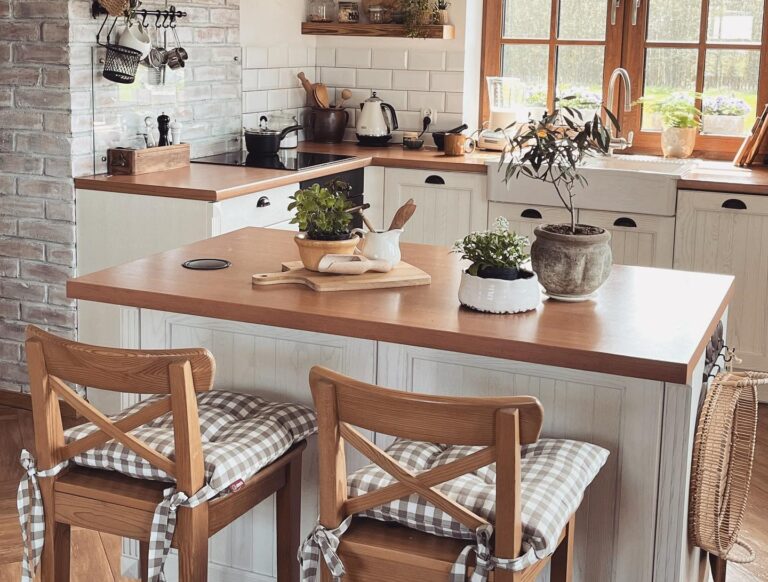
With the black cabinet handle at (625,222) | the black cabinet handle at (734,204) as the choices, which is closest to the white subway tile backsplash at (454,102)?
the black cabinet handle at (625,222)

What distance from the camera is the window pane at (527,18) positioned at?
5.72m

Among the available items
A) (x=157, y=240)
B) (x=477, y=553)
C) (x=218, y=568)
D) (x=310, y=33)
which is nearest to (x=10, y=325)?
(x=157, y=240)

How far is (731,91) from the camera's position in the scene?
17.9 ft

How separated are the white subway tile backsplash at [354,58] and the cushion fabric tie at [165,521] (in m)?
4.11

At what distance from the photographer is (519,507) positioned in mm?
1910

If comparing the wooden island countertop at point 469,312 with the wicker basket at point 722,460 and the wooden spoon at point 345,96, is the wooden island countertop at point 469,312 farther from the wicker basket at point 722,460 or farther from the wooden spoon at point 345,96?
the wooden spoon at point 345,96

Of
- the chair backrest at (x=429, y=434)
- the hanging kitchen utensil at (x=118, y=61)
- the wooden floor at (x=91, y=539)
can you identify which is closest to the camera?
the chair backrest at (x=429, y=434)

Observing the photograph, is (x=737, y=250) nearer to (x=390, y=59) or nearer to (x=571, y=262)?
(x=390, y=59)

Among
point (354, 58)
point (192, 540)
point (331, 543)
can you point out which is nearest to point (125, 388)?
point (192, 540)

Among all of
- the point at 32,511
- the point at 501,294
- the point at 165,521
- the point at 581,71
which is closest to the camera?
the point at 165,521

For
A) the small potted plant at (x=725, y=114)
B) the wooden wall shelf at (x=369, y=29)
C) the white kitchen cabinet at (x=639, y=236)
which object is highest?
the wooden wall shelf at (x=369, y=29)

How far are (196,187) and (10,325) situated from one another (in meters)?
1.06

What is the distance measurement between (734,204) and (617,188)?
1.71 feet

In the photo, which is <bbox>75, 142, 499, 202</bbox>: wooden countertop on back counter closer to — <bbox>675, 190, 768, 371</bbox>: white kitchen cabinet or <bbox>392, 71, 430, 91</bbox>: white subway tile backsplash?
<bbox>392, 71, 430, 91</bbox>: white subway tile backsplash
